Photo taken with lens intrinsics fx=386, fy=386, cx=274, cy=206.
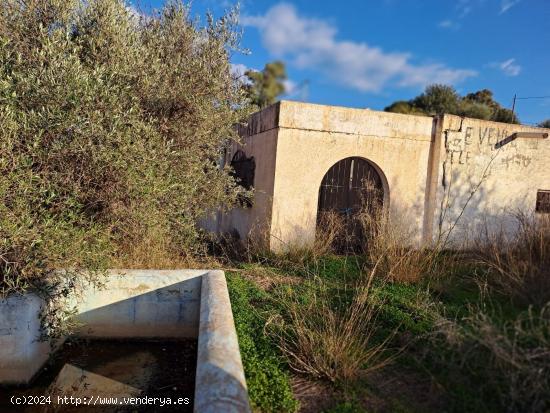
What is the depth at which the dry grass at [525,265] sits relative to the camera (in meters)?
3.14

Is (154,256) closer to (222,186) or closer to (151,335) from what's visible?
(151,335)

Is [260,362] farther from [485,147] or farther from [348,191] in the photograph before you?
[485,147]

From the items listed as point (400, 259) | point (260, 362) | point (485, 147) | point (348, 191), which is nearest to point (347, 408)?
point (260, 362)

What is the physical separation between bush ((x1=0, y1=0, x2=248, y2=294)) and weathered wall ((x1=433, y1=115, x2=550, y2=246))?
499 centimetres

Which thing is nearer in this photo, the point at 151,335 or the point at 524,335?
the point at 524,335

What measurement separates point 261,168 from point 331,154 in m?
1.47

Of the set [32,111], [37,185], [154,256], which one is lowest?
[154,256]

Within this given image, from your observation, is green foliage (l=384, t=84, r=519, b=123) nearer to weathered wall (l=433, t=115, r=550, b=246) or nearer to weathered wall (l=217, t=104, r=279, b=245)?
weathered wall (l=433, t=115, r=550, b=246)

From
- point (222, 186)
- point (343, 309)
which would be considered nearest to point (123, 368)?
point (343, 309)

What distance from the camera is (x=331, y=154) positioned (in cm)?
736

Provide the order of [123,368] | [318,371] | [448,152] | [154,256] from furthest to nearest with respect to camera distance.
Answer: [448,152] → [154,256] → [123,368] → [318,371]

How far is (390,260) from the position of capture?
549 centimetres

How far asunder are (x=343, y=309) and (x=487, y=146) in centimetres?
596

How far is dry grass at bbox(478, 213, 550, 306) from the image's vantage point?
3141mm
